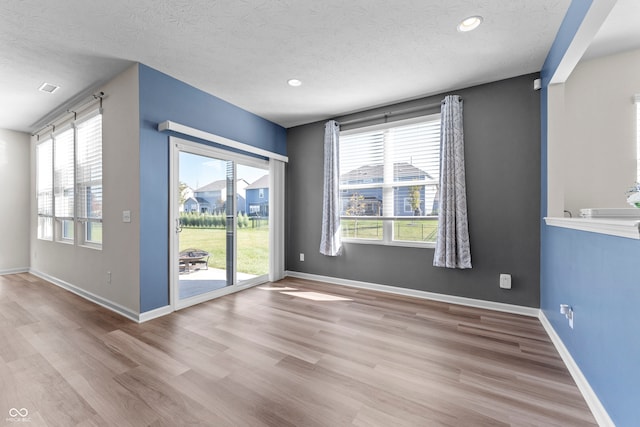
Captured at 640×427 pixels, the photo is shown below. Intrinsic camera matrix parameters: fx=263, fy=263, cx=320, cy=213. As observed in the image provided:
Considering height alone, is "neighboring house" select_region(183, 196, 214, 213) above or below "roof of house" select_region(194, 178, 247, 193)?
below

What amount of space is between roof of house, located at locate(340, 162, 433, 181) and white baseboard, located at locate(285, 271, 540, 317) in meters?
1.55

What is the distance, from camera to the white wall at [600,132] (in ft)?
8.06

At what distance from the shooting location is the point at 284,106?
3.80 metres

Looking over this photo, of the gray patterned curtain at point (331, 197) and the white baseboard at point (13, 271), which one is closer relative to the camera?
the gray patterned curtain at point (331, 197)

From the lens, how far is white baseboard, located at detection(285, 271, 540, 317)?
292 cm

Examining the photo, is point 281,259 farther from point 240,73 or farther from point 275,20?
point 275,20

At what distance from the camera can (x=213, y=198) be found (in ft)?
11.6

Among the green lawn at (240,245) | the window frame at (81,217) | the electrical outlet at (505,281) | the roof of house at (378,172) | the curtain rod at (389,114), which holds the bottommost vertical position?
the electrical outlet at (505,281)

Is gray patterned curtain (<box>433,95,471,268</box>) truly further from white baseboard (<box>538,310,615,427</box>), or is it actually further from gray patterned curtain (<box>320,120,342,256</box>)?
gray patterned curtain (<box>320,120,342,256</box>)

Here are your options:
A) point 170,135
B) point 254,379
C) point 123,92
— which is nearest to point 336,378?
point 254,379

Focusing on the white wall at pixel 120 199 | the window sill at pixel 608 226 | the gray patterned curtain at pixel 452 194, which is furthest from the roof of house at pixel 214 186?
the window sill at pixel 608 226

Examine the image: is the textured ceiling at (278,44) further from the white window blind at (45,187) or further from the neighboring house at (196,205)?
the neighboring house at (196,205)

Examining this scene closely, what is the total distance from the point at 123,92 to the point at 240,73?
4.18 ft

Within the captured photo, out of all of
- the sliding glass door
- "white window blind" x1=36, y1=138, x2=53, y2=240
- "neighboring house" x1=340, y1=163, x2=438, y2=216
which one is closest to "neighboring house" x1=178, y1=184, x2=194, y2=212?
the sliding glass door
